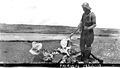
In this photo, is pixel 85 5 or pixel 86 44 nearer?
pixel 85 5

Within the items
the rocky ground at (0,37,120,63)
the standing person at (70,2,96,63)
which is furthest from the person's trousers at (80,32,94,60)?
the rocky ground at (0,37,120,63)

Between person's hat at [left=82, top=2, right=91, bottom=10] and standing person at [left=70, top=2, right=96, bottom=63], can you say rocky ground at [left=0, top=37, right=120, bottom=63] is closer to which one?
standing person at [left=70, top=2, right=96, bottom=63]

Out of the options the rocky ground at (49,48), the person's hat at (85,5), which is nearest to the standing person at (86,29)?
the person's hat at (85,5)

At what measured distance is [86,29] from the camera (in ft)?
32.9

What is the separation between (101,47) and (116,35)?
0.87 meters

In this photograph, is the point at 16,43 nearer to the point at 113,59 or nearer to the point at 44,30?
the point at 44,30

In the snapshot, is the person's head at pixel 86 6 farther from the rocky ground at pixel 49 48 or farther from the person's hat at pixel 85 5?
the rocky ground at pixel 49 48

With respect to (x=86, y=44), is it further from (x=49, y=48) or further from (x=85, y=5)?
(x=49, y=48)

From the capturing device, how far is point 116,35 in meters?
11.6

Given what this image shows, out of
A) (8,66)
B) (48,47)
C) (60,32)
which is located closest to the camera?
(8,66)

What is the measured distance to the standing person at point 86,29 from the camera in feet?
32.8

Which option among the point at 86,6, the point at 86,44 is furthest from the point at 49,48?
the point at 86,6

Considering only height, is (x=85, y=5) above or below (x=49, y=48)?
above

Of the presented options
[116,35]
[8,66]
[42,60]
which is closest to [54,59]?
[42,60]
